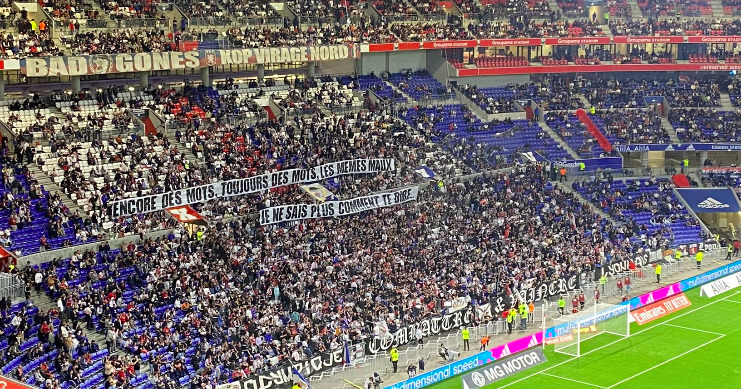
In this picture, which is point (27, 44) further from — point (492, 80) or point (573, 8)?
point (573, 8)

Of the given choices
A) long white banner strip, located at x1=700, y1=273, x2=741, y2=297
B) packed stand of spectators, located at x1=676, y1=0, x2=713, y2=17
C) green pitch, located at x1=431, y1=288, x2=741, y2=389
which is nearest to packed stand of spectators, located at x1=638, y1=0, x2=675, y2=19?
packed stand of spectators, located at x1=676, y1=0, x2=713, y2=17

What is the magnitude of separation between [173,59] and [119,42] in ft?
8.86

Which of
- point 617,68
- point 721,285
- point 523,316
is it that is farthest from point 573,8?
point 523,316

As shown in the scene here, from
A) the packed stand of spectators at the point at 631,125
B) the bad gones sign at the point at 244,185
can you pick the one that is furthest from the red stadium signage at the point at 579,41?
the bad gones sign at the point at 244,185

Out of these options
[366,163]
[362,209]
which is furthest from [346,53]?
[362,209]

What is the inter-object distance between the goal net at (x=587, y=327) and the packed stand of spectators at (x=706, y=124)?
26.0 metres

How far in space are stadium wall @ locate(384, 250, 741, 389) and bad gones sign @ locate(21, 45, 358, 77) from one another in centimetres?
2254

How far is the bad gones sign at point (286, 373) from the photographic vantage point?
3422cm

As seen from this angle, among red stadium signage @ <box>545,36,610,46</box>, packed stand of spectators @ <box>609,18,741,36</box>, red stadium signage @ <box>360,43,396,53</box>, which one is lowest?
red stadium signage @ <box>545,36,610,46</box>

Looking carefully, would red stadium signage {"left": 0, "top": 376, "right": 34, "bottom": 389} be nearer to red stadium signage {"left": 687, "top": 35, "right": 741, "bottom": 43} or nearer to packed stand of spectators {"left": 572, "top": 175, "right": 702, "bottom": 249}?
packed stand of spectators {"left": 572, "top": 175, "right": 702, "bottom": 249}

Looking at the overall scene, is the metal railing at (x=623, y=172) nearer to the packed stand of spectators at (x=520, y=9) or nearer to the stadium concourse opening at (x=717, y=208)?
the stadium concourse opening at (x=717, y=208)

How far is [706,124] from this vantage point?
68.2 meters

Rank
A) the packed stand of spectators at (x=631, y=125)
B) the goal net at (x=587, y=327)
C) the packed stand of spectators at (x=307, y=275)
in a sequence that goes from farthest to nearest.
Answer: the packed stand of spectators at (x=631, y=125)
the goal net at (x=587, y=327)
the packed stand of spectators at (x=307, y=275)

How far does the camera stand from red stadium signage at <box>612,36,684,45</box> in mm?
71062
